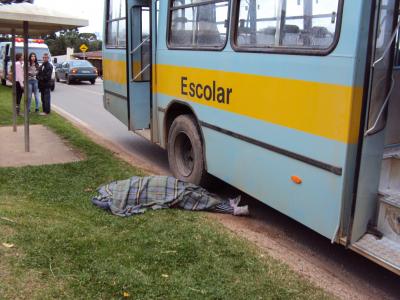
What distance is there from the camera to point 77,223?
15.3 feet

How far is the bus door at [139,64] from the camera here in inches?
288

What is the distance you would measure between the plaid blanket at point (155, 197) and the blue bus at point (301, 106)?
1.19 feet

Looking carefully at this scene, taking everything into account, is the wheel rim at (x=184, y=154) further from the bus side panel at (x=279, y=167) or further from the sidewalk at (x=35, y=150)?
the sidewalk at (x=35, y=150)

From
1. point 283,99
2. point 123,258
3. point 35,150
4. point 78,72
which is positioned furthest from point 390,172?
point 78,72

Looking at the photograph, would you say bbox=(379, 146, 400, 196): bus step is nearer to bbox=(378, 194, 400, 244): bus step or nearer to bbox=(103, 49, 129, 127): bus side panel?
bbox=(378, 194, 400, 244): bus step

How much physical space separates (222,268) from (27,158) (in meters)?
4.73

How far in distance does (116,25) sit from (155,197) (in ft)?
12.9

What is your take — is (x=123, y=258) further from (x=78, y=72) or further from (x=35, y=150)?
(x=78, y=72)

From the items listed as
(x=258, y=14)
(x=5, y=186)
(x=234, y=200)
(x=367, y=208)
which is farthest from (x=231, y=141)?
(x=5, y=186)

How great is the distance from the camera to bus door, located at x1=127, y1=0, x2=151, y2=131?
7.32 meters

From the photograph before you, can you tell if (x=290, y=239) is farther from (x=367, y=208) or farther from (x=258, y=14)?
(x=258, y=14)

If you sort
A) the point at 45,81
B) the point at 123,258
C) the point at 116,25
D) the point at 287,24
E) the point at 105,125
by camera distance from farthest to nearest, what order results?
the point at 45,81 < the point at 105,125 < the point at 116,25 < the point at 287,24 < the point at 123,258

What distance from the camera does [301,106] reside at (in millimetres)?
3850

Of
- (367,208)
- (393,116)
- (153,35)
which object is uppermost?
(153,35)
